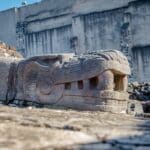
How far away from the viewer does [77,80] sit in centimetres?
693

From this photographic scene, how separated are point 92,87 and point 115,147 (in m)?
3.88

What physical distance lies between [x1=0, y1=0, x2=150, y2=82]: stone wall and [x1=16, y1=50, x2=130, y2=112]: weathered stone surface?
1233 cm

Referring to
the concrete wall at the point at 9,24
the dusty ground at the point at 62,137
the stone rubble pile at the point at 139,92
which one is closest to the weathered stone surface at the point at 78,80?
the dusty ground at the point at 62,137

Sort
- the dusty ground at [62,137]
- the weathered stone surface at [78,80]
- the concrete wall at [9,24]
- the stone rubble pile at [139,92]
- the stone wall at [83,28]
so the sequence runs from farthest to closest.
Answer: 1. the concrete wall at [9,24]
2. the stone wall at [83,28]
3. the stone rubble pile at [139,92]
4. the weathered stone surface at [78,80]
5. the dusty ground at [62,137]

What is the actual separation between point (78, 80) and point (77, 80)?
0.02m

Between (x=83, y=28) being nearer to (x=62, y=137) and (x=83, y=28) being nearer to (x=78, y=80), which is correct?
(x=78, y=80)

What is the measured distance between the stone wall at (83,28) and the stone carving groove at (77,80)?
12311 millimetres

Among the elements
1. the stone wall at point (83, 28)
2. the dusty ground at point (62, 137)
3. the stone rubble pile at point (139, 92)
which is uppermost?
the stone wall at point (83, 28)

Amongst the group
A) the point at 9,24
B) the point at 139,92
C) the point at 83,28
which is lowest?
the point at 139,92

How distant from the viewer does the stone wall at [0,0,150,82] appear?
19.9 metres

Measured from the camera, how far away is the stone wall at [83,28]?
65.4 feet

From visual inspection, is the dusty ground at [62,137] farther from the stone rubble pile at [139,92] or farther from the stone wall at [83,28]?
the stone wall at [83,28]

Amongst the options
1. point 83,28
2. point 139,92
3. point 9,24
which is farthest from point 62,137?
point 9,24

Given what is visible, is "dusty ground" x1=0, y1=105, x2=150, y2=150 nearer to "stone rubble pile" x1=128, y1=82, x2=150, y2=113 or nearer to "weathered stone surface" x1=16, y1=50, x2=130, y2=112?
"weathered stone surface" x1=16, y1=50, x2=130, y2=112
